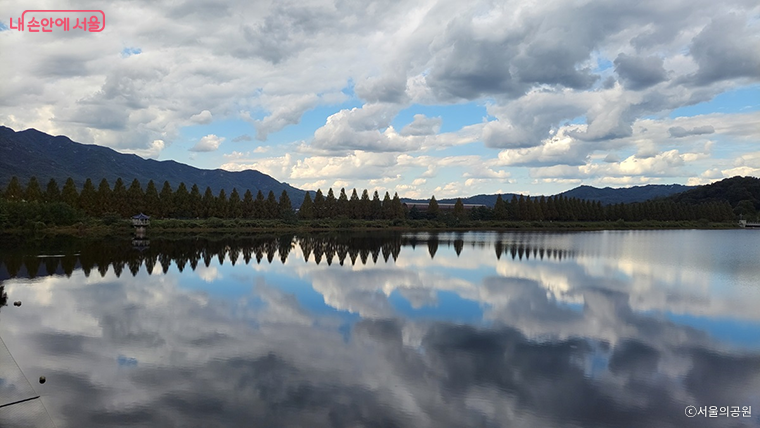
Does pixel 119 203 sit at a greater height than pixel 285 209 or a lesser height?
greater

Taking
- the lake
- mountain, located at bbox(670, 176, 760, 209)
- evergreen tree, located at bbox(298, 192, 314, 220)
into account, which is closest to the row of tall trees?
evergreen tree, located at bbox(298, 192, 314, 220)

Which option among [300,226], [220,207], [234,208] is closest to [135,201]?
[220,207]

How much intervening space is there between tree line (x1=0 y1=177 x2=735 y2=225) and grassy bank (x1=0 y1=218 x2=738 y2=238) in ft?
7.28

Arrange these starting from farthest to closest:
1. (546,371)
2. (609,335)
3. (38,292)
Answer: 1. (38,292)
2. (609,335)
3. (546,371)

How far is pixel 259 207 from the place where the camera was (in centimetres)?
7188

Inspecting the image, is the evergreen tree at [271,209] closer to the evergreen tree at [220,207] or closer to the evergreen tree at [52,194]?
the evergreen tree at [220,207]

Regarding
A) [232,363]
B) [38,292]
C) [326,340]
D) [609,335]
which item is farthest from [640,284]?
[38,292]

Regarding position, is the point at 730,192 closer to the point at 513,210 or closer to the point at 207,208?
the point at 513,210

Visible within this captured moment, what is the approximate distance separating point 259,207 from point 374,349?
62865 millimetres

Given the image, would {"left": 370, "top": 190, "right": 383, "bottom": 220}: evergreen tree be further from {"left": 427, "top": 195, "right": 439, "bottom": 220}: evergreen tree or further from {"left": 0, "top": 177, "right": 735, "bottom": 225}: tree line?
{"left": 427, "top": 195, "right": 439, "bottom": 220}: evergreen tree

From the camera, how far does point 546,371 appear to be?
10.3m

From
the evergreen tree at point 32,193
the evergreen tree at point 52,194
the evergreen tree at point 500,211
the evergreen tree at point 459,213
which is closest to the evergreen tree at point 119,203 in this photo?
the evergreen tree at point 52,194

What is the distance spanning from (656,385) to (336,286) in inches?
520

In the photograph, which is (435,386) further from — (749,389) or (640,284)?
(640,284)
